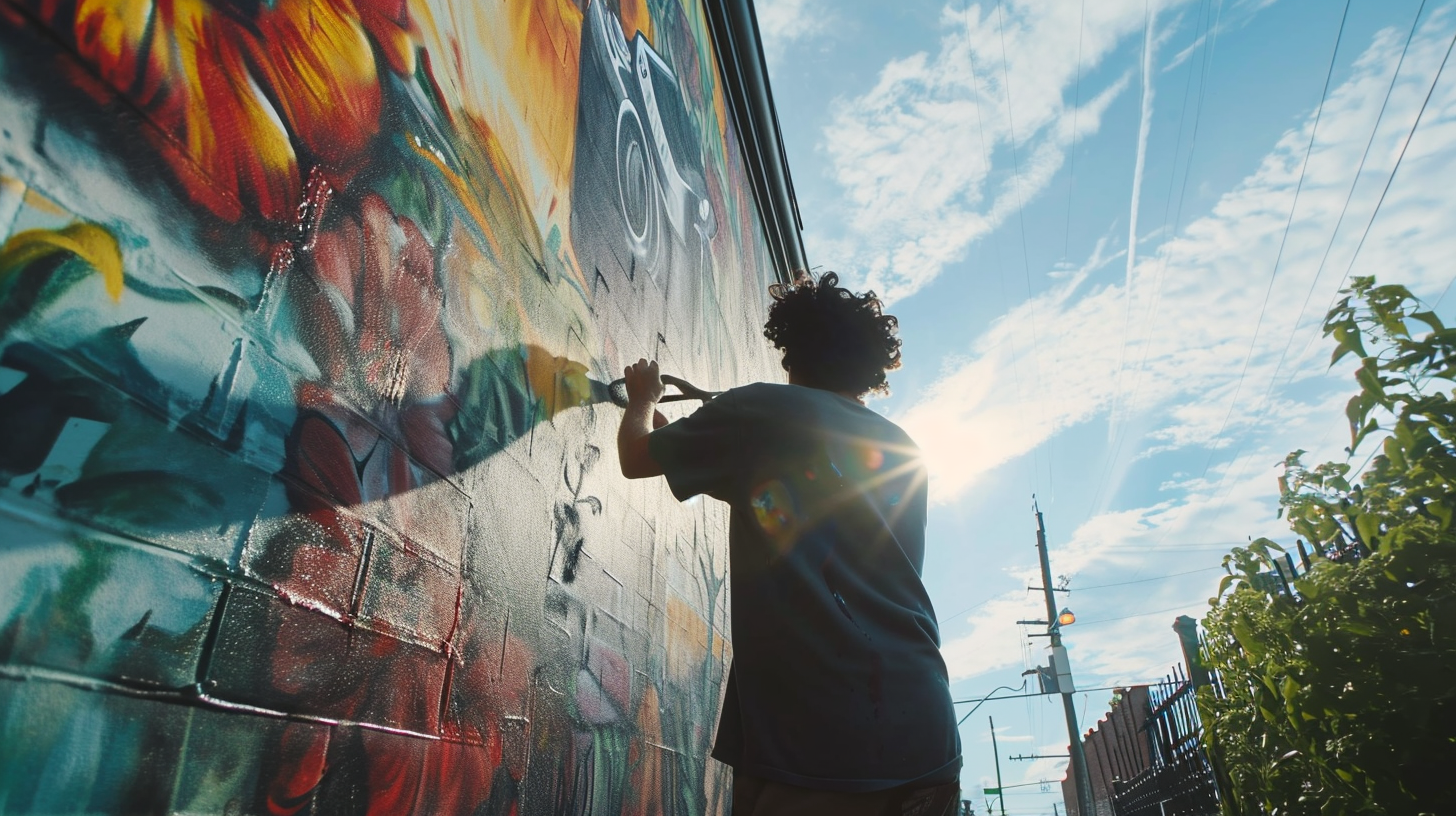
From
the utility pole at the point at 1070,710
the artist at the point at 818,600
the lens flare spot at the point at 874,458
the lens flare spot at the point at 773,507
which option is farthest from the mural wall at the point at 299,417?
the utility pole at the point at 1070,710

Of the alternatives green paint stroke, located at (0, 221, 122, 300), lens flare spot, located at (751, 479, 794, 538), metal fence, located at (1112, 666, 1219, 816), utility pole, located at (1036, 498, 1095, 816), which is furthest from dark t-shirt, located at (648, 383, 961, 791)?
utility pole, located at (1036, 498, 1095, 816)

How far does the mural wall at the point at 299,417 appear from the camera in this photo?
2.48ft

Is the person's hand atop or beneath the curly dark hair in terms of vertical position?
beneath

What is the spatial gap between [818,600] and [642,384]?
77 cm

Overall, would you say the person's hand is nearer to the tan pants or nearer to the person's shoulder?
the person's shoulder

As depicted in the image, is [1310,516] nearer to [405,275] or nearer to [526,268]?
[526,268]

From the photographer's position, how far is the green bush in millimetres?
2055

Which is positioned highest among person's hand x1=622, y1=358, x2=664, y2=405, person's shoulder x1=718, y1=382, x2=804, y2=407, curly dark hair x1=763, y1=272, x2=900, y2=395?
curly dark hair x1=763, y1=272, x2=900, y2=395

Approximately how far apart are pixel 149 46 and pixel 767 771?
142 cm

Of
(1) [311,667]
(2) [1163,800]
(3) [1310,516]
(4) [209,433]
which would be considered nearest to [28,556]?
(4) [209,433]

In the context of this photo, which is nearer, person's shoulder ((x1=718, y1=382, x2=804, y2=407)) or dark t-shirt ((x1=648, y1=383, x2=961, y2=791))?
dark t-shirt ((x1=648, y1=383, x2=961, y2=791))

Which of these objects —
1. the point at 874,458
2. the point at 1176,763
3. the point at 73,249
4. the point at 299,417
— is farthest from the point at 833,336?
the point at 1176,763

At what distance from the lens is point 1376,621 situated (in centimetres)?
224

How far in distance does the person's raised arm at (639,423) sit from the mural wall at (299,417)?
20 centimetres
